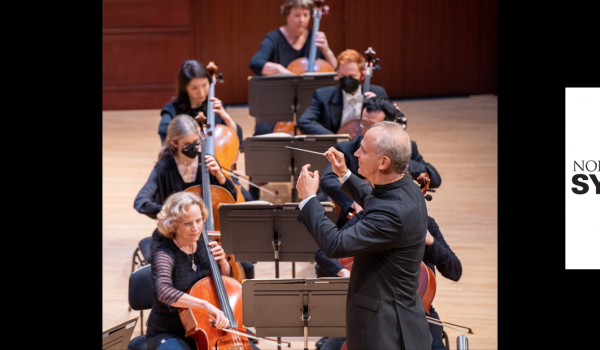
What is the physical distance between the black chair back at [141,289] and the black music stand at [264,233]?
1.43 feet

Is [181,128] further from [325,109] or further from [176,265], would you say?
[325,109]

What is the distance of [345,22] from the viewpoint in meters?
7.13

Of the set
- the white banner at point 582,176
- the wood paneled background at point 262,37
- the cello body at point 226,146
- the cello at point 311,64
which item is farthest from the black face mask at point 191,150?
the wood paneled background at point 262,37

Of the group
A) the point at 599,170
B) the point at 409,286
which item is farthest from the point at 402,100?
the point at 409,286

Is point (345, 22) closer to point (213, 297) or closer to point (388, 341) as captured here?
point (213, 297)

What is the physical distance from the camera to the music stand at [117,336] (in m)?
2.06

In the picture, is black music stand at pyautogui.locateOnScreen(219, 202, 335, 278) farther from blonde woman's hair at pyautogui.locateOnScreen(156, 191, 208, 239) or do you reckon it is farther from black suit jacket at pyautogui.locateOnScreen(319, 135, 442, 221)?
black suit jacket at pyautogui.locateOnScreen(319, 135, 442, 221)

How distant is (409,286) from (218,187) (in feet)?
4.84

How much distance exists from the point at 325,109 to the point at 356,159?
84cm

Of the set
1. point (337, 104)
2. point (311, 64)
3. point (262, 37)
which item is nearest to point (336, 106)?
point (337, 104)

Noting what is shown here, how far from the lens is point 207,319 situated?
2.62 metres

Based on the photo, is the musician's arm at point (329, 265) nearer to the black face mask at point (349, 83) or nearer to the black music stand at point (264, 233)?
the black music stand at point (264, 233)

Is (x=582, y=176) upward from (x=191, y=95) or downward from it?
downward

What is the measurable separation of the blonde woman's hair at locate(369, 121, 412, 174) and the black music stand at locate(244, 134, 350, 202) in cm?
147
